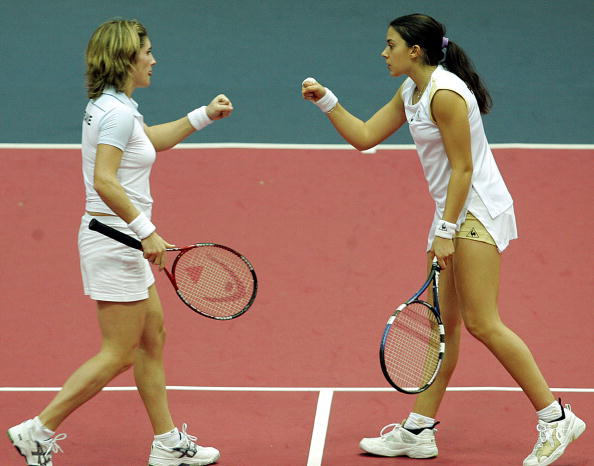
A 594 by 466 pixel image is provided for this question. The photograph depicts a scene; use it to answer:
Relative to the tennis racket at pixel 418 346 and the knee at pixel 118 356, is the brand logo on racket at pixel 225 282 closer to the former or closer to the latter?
the knee at pixel 118 356

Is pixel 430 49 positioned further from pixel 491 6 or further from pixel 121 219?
pixel 491 6

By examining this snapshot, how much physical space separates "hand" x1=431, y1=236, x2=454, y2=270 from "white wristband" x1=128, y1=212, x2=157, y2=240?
134 centimetres

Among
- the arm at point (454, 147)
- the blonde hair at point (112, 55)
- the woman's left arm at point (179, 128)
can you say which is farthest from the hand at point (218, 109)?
the arm at point (454, 147)

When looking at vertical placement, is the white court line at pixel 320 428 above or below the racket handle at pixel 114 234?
below

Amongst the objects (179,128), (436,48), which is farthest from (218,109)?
(436,48)

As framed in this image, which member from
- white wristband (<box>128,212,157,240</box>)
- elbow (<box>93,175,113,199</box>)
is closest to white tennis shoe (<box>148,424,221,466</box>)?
white wristband (<box>128,212,157,240</box>)

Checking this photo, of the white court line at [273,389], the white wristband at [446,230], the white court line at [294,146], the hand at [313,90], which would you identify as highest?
the hand at [313,90]

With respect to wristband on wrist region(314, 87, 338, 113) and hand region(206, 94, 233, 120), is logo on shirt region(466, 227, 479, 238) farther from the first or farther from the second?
hand region(206, 94, 233, 120)

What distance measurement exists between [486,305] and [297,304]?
247 cm

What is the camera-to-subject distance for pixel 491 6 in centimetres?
1244

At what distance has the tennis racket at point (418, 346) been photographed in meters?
5.57

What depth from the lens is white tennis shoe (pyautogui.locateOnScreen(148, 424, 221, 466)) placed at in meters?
5.77

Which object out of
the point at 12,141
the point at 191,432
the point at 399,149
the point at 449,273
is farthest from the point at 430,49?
the point at 12,141

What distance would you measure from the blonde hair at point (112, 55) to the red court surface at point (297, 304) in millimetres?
1887
